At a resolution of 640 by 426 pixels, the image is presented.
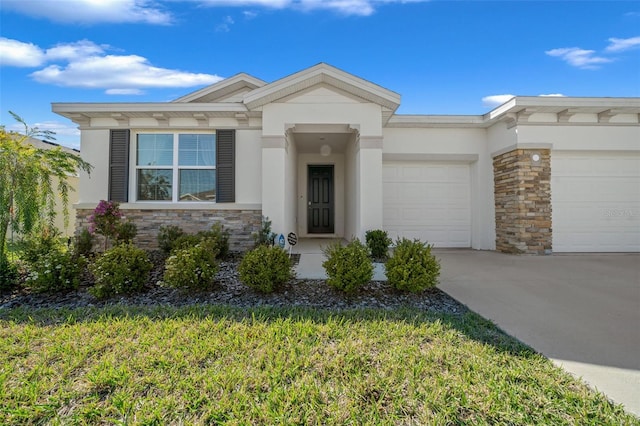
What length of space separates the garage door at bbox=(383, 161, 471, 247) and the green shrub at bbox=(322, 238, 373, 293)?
14.9 feet

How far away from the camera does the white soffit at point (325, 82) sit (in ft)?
22.0

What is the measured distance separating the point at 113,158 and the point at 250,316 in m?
6.56

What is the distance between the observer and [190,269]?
4.32 metres

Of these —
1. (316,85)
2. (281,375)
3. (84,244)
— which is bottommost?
(281,375)

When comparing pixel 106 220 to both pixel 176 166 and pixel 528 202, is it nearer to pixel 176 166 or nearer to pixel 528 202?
pixel 176 166

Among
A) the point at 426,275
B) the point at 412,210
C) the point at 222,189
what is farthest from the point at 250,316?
the point at 412,210

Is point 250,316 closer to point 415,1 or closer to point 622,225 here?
point 415,1

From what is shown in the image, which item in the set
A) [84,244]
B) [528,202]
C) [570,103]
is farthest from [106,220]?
[570,103]

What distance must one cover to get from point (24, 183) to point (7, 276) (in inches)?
55.7

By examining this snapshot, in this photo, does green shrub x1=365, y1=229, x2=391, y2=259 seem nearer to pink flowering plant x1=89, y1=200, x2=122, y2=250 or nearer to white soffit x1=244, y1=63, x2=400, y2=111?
white soffit x1=244, y1=63, x2=400, y2=111

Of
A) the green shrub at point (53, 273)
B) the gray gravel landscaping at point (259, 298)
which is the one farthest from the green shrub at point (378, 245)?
the green shrub at point (53, 273)

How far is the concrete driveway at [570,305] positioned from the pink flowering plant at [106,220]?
6.77 meters

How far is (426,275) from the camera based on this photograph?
4246 mm

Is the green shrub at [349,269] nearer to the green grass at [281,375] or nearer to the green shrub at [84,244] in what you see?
the green grass at [281,375]
